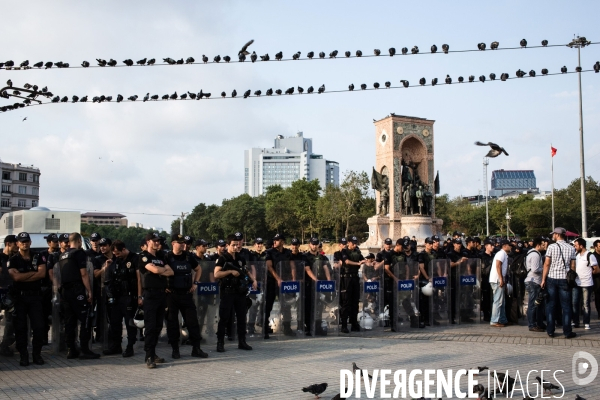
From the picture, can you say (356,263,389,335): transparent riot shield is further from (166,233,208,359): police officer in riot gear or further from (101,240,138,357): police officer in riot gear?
(101,240,138,357): police officer in riot gear

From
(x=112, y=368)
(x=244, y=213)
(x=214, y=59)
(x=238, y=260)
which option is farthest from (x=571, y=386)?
(x=244, y=213)

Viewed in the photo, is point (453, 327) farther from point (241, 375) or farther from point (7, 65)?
point (7, 65)

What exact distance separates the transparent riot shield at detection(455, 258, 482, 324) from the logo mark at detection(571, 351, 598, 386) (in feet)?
12.8

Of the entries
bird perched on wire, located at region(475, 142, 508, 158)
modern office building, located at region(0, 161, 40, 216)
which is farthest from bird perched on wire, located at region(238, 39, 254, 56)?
modern office building, located at region(0, 161, 40, 216)

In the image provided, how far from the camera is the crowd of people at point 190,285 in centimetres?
845

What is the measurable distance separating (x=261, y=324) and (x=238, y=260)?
77.9 inches

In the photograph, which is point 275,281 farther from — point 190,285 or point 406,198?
point 406,198

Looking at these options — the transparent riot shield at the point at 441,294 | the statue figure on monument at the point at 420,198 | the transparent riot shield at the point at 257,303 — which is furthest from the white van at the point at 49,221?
the statue figure on monument at the point at 420,198

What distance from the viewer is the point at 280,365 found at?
810 centimetres


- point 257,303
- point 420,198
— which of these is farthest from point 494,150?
point 257,303

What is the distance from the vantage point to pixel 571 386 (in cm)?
688

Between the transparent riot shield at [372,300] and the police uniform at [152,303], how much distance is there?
4532 mm

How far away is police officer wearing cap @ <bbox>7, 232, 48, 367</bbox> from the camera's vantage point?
27.5ft

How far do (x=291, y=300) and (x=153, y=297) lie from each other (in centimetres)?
329
